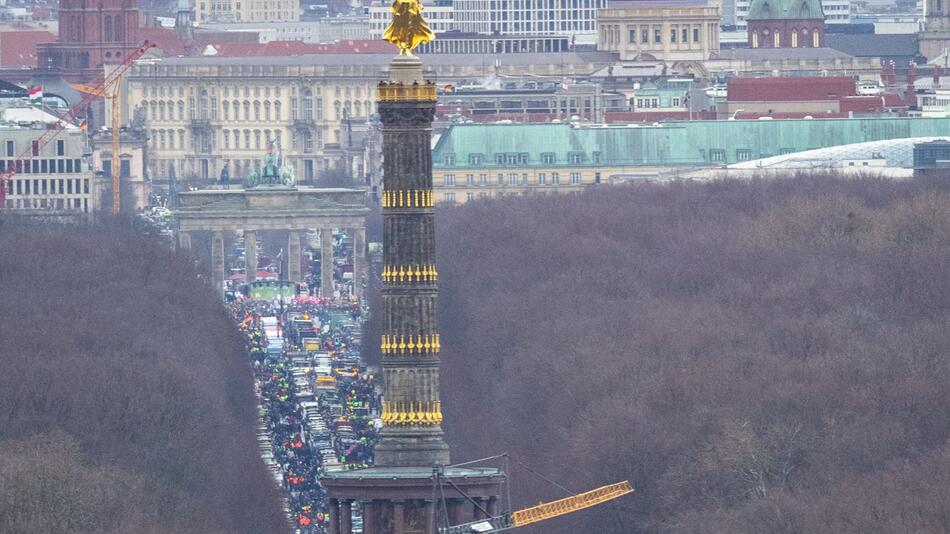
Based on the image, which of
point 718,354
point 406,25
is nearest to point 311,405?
point 718,354

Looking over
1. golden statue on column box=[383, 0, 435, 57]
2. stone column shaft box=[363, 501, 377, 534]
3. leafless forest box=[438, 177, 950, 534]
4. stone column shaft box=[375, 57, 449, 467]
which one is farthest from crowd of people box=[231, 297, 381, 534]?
golden statue on column box=[383, 0, 435, 57]

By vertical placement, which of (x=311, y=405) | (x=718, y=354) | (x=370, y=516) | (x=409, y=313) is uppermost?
(x=409, y=313)

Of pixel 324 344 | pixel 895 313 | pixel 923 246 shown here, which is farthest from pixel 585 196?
pixel 895 313

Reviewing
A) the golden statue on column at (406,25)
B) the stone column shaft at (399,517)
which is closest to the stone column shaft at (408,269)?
the golden statue on column at (406,25)

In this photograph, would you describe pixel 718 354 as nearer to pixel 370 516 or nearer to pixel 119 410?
pixel 119 410

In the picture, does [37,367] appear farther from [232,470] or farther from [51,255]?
[51,255]
